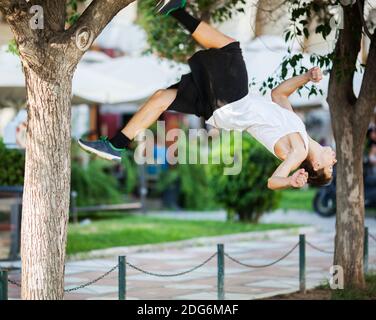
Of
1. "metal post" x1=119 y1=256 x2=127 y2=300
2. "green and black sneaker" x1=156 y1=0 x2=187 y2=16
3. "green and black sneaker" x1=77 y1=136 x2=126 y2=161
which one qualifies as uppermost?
"green and black sneaker" x1=156 y1=0 x2=187 y2=16

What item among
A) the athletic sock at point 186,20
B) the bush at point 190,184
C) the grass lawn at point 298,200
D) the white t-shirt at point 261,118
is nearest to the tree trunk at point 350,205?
the white t-shirt at point 261,118

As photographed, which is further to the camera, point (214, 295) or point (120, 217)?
point (120, 217)

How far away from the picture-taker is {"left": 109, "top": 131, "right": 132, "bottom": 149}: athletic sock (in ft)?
25.7

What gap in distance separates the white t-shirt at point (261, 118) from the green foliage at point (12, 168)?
24.9 ft

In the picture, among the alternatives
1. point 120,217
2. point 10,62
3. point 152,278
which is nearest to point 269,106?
point 152,278

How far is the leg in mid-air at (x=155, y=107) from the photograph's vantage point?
7605 millimetres

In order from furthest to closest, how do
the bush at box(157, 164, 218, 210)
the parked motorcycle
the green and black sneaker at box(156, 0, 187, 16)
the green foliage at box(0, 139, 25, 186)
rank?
the bush at box(157, 164, 218, 210), the parked motorcycle, the green foliage at box(0, 139, 25, 186), the green and black sneaker at box(156, 0, 187, 16)

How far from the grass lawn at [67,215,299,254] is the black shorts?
687 centimetres

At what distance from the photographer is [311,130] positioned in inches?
1309

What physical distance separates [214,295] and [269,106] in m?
3.96

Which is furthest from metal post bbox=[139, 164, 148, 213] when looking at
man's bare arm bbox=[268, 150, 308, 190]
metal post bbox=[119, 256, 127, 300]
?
man's bare arm bbox=[268, 150, 308, 190]

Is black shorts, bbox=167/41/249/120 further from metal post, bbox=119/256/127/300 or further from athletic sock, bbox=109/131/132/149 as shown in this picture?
metal post, bbox=119/256/127/300

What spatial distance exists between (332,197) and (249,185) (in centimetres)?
264

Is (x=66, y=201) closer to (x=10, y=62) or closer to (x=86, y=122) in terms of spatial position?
(x=10, y=62)
